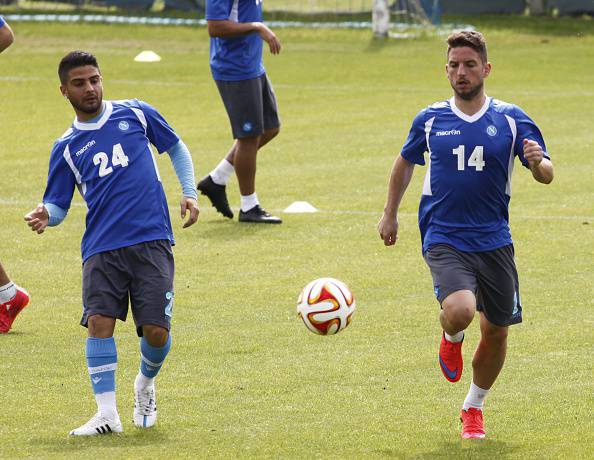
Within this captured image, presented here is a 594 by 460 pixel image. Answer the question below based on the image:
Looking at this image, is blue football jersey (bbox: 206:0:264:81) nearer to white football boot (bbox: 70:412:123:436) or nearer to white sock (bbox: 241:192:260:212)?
white sock (bbox: 241:192:260:212)

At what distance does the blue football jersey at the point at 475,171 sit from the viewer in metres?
7.23

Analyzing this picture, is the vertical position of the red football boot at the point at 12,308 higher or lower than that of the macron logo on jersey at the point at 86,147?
lower

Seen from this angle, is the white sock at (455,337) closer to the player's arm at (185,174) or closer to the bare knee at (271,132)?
the player's arm at (185,174)

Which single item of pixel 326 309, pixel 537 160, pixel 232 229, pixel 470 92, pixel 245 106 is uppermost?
pixel 470 92

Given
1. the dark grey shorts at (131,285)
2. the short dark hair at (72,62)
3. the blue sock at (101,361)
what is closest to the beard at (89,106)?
the short dark hair at (72,62)

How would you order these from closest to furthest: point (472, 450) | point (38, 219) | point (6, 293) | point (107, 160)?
point (472, 450) < point (38, 219) < point (107, 160) < point (6, 293)

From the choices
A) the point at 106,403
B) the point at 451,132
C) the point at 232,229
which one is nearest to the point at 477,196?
the point at 451,132

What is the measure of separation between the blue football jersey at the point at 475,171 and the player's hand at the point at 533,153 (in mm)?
272

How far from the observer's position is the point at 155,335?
729 cm

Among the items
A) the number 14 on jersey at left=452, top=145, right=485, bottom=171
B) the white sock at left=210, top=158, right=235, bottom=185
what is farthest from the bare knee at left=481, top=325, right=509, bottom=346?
the white sock at left=210, top=158, right=235, bottom=185

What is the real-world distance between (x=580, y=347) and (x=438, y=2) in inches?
1022

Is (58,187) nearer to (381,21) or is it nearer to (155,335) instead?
(155,335)

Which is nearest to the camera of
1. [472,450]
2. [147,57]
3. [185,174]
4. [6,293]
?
[472,450]

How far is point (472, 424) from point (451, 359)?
1.48 ft
